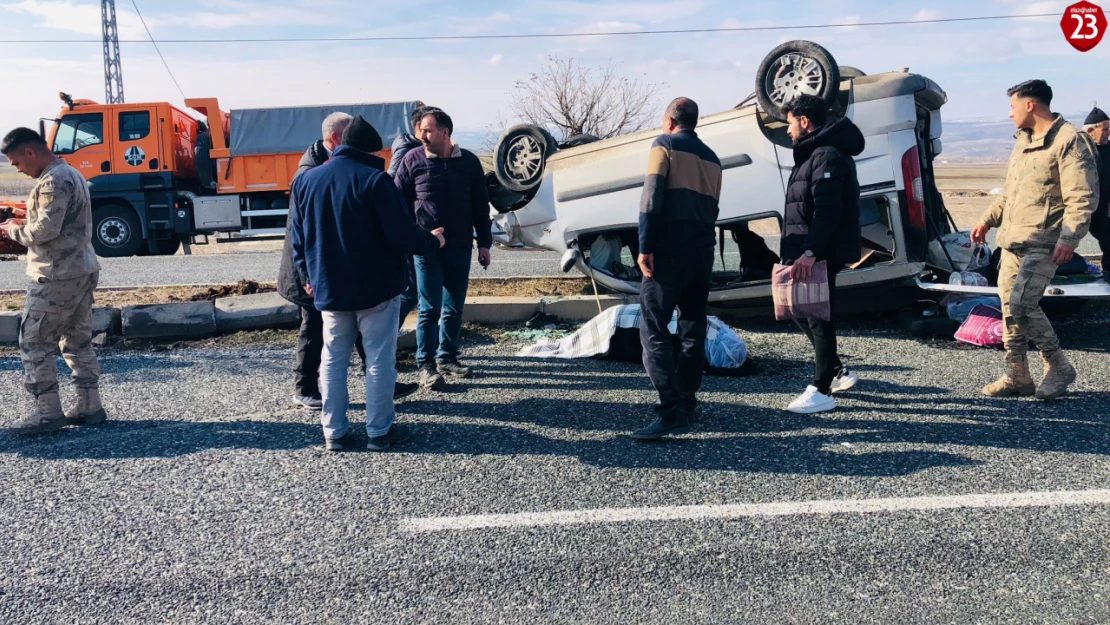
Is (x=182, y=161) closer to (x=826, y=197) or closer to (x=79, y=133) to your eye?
(x=79, y=133)

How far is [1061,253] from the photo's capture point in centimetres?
481

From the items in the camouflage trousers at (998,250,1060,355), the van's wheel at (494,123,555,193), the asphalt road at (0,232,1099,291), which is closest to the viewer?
the camouflage trousers at (998,250,1060,355)

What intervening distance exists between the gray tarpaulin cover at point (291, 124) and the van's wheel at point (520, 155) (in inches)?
359

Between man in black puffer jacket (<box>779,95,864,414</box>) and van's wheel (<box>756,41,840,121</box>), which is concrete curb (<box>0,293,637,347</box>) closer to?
van's wheel (<box>756,41,840,121</box>)

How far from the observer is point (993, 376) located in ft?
18.5

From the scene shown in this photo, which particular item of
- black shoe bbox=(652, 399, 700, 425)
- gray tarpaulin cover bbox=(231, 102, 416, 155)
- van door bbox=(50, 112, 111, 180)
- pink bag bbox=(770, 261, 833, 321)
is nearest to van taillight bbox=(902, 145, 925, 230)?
pink bag bbox=(770, 261, 833, 321)

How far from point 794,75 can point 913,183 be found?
3.97 feet

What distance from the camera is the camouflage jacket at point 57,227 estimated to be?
14.9ft

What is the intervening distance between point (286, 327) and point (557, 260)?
18.6 feet

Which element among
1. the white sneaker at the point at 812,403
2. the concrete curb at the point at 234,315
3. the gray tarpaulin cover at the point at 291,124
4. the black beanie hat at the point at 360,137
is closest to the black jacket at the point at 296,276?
the black beanie hat at the point at 360,137

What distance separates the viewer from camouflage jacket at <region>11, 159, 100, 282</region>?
14.9 ft

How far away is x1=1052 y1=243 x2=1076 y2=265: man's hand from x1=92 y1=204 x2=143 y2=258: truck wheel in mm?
15324

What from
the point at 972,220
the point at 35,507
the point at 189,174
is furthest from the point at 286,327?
the point at 972,220

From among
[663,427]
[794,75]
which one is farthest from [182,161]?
[663,427]
